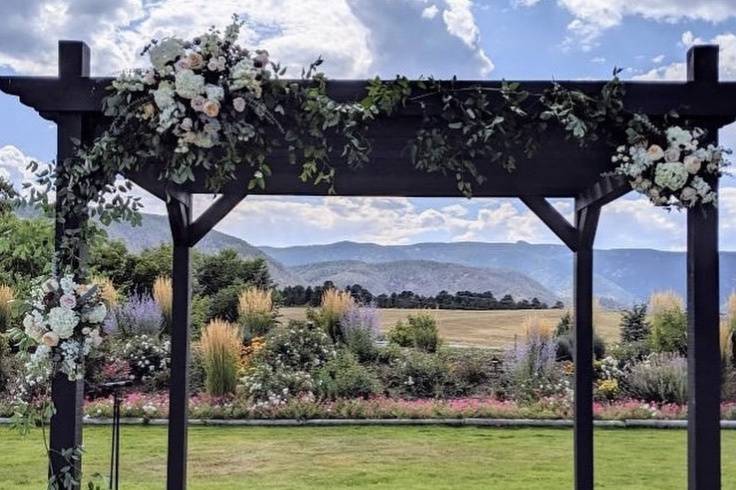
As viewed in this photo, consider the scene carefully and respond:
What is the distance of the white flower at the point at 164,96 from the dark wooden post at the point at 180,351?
1.53 meters

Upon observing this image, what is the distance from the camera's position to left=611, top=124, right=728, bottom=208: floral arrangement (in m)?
2.41

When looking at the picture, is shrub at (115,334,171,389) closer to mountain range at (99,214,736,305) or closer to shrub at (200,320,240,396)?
shrub at (200,320,240,396)

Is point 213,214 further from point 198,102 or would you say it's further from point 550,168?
point 550,168

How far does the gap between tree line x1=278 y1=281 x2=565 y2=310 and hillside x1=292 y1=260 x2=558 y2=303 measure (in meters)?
0.05

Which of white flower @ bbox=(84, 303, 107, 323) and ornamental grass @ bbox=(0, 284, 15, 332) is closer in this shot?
white flower @ bbox=(84, 303, 107, 323)

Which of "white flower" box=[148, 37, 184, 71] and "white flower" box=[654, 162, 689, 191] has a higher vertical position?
"white flower" box=[148, 37, 184, 71]

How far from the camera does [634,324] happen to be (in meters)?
7.58

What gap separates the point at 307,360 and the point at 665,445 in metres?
3.22

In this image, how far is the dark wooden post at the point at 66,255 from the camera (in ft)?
8.22

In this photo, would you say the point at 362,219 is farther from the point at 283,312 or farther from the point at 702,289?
the point at 702,289

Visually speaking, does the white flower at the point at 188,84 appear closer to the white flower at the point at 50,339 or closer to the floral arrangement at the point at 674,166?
the white flower at the point at 50,339

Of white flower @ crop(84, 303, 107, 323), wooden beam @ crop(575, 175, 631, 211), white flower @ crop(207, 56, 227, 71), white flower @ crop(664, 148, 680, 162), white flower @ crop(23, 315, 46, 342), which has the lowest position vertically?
white flower @ crop(23, 315, 46, 342)

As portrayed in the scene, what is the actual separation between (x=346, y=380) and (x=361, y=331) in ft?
1.69

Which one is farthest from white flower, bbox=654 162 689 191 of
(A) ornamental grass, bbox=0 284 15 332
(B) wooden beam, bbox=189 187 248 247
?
(A) ornamental grass, bbox=0 284 15 332
